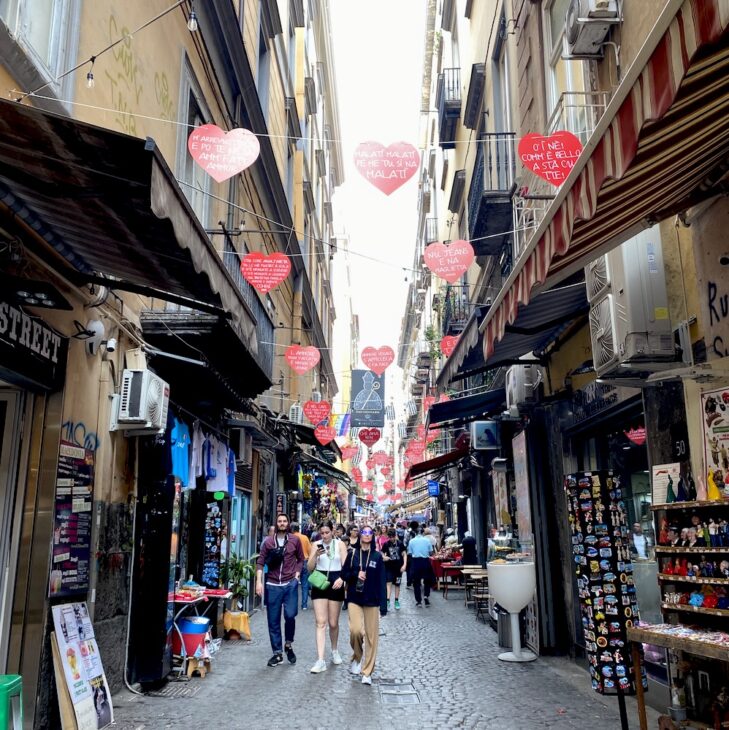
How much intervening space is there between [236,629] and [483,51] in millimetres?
13698

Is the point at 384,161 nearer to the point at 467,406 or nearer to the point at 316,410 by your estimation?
the point at 467,406

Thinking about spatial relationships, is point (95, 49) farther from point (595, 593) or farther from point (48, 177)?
point (595, 593)

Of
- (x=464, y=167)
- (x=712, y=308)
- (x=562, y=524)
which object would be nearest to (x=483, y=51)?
(x=464, y=167)

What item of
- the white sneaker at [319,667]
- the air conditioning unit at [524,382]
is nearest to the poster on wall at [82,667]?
the white sneaker at [319,667]

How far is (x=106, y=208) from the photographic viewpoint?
489cm

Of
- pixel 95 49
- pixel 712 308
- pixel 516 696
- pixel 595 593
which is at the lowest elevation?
pixel 516 696

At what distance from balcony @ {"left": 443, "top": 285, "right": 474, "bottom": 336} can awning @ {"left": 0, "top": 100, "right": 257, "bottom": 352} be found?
14.2m

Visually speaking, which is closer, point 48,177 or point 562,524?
point 48,177

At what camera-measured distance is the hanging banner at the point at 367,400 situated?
979 inches

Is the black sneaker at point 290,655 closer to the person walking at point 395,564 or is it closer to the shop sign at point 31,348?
the shop sign at point 31,348

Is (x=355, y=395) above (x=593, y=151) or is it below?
above

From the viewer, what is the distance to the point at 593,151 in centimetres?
370

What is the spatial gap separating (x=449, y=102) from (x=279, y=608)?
14976mm

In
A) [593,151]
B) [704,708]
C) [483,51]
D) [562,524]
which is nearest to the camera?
[593,151]
